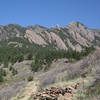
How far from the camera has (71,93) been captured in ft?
51.1

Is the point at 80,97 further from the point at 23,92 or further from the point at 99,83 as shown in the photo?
the point at 23,92

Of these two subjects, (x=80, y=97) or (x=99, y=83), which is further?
(x=99, y=83)

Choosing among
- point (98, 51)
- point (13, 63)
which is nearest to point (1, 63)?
point (13, 63)

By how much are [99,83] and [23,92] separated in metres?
8.35

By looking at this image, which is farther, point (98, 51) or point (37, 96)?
point (98, 51)

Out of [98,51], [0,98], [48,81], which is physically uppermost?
[98,51]

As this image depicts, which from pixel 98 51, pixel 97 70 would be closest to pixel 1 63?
pixel 98 51

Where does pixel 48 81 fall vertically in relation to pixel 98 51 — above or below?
below

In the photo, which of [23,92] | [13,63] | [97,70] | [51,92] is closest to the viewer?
[51,92]

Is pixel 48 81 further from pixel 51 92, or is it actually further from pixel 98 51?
pixel 98 51

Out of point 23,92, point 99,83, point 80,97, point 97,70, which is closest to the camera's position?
point 80,97

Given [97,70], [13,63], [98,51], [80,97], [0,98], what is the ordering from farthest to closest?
[13,63] < [98,51] < [0,98] < [97,70] < [80,97]

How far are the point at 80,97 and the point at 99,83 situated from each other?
1.72m

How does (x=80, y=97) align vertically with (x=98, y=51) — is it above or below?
below
